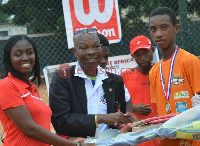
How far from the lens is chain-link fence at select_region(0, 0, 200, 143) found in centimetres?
828

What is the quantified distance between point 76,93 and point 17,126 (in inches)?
21.5

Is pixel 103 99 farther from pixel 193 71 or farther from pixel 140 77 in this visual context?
pixel 140 77

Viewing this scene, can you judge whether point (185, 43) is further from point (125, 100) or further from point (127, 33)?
point (125, 100)

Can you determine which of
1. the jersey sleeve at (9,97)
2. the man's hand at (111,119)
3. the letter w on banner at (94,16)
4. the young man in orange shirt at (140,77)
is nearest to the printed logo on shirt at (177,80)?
the man's hand at (111,119)

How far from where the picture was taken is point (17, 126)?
2.47 m

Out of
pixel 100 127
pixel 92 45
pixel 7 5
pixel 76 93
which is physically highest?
pixel 7 5

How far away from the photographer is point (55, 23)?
960 centimetres

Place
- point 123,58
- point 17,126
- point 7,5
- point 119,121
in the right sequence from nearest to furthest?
point 17,126 < point 119,121 < point 123,58 < point 7,5

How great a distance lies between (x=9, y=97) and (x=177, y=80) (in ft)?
4.64

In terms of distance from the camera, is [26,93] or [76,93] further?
[76,93]

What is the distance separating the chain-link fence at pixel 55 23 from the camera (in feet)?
27.2

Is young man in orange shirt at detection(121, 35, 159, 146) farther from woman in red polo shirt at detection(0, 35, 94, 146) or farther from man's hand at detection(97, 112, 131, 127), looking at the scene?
woman in red polo shirt at detection(0, 35, 94, 146)

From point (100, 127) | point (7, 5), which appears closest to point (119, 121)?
point (100, 127)

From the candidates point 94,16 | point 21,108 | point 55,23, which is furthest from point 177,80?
point 55,23
